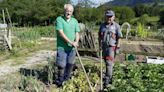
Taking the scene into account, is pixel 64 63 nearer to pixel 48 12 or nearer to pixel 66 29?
pixel 66 29

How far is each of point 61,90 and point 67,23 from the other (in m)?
1.24

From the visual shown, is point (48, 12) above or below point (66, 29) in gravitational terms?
below

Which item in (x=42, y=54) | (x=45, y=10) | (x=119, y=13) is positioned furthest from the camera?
(x=119, y=13)

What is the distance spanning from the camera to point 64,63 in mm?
7262

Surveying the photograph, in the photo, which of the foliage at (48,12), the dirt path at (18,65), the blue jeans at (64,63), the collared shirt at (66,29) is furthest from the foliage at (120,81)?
the foliage at (48,12)

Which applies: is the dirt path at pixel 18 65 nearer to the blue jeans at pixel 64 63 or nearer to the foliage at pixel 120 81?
the foliage at pixel 120 81

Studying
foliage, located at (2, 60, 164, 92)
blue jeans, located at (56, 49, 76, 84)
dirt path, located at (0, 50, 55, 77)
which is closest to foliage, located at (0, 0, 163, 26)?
dirt path, located at (0, 50, 55, 77)

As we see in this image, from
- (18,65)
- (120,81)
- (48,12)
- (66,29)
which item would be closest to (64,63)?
(66,29)

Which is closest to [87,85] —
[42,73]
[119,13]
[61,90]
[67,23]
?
[61,90]

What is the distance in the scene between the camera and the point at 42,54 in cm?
1315

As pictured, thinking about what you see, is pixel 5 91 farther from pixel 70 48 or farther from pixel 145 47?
pixel 145 47

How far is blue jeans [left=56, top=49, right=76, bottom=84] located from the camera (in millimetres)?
7195

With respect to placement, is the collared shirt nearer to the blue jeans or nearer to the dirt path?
the blue jeans

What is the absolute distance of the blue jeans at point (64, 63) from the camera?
7195 millimetres
